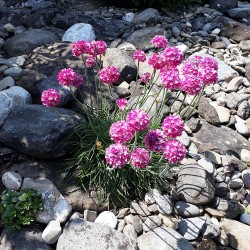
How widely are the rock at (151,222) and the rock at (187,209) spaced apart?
0.22m

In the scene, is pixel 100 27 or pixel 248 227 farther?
pixel 100 27

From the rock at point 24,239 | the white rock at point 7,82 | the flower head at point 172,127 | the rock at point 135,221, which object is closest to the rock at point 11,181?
the rock at point 24,239

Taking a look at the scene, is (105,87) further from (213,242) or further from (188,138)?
(213,242)

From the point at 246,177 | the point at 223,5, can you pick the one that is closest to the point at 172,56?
the point at 246,177

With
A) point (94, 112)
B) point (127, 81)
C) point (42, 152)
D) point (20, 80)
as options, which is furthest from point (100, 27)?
point (42, 152)

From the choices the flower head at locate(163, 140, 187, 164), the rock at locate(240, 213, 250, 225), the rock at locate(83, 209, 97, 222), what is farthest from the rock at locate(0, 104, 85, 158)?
the rock at locate(240, 213, 250, 225)

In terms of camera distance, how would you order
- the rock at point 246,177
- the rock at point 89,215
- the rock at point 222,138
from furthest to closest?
the rock at point 222,138 → the rock at point 246,177 → the rock at point 89,215

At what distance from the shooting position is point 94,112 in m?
4.13

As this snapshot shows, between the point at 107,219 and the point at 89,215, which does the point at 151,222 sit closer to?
the point at 107,219

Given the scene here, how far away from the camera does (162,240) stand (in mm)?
3203

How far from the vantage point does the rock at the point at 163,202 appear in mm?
3443

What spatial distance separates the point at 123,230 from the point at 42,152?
1013 mm

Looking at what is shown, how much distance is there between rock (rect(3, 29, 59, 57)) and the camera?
18.2 ft

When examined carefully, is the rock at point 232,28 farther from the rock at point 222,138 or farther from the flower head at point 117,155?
the flower head at point 117,155
